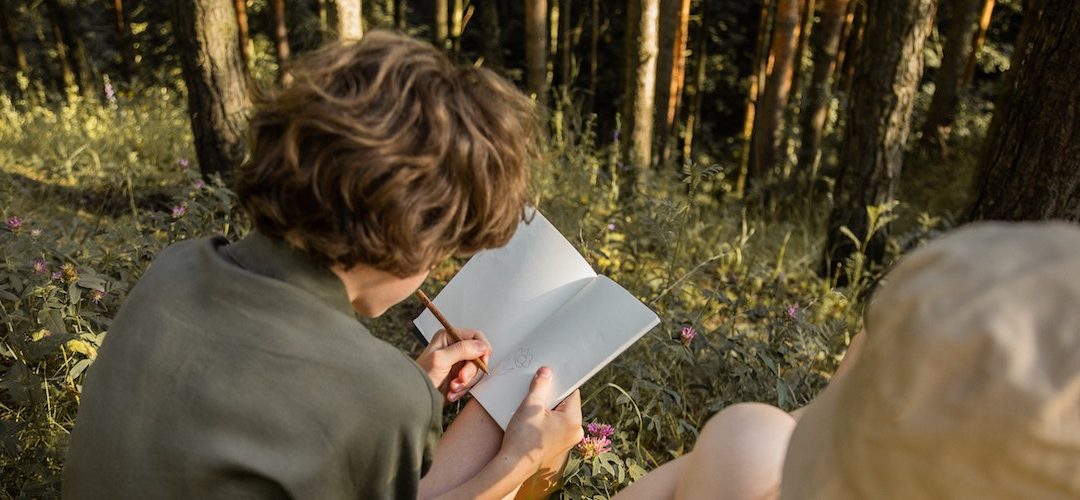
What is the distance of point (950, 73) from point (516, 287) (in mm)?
7810

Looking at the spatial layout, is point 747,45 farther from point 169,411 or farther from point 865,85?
point 169,411

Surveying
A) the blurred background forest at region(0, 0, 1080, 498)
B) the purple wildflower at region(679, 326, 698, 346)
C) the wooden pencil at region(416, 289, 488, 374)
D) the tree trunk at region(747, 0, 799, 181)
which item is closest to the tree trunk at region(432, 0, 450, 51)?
the blurred background forest at region(0, 0, 1080, 498)

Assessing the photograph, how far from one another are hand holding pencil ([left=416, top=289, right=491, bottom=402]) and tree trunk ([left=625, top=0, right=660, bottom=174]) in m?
3.00

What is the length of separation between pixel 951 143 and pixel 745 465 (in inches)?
369

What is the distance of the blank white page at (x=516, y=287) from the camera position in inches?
65.3

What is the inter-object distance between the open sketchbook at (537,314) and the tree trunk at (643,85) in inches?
112

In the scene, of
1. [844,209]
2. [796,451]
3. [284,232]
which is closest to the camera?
[796,451]

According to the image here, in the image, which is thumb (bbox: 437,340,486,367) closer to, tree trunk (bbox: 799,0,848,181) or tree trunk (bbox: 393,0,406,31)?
tree trunk (bbox: 799,0,848,181)

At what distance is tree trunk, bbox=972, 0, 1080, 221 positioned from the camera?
227cm

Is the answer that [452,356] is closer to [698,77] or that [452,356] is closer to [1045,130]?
[1045,130]

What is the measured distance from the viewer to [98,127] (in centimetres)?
579

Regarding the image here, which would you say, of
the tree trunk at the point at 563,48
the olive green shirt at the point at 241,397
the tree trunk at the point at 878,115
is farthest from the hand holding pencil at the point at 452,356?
the tree trunk at the point at 563,48

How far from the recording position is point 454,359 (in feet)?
4.98

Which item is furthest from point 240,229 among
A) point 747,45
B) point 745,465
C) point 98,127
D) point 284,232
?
point 747,45
